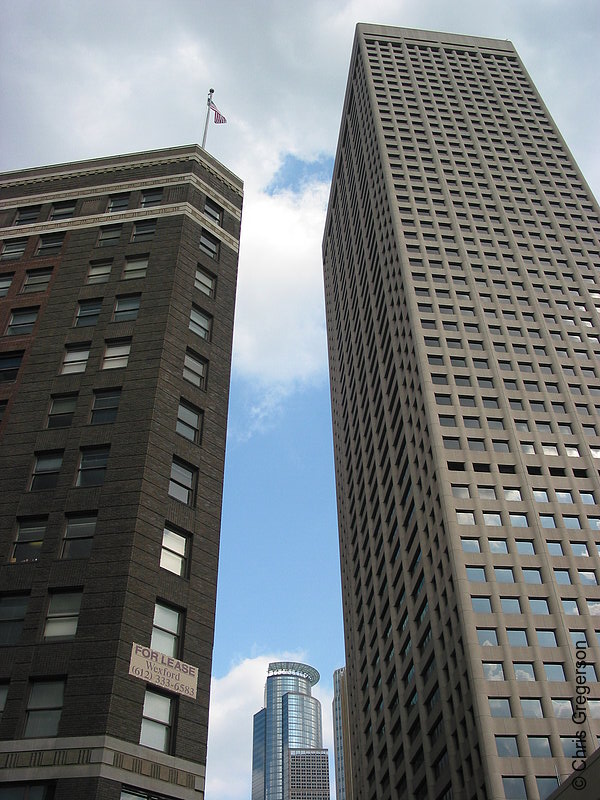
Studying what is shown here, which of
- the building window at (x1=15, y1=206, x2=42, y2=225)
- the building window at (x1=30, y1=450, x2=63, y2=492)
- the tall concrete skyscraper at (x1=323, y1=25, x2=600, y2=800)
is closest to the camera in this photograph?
A: the building window at (x1=30, y1=450, x2=63, y2=492)

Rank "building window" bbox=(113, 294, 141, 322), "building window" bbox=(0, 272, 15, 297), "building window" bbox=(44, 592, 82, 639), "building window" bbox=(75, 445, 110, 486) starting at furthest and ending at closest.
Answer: "building window" bbox=(0, 272, 15, 297), "building window" bbox=(113, 294, 141, 322), "building window" bbox=(75, 445, 110, 486), "building window" bbox=(44, 592, 82, 639)

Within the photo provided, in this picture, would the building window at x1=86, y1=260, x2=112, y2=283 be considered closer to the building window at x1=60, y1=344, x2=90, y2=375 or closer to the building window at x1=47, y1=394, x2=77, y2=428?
the building window at x1=60, y1=344, x2=90, y2=375

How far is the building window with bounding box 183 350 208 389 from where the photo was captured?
3978 centimetres

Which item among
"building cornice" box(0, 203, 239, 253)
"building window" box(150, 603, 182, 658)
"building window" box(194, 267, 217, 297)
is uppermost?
"building cornice" box(0, 203, 239, 253)

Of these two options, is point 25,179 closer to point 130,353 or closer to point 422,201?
point 130,353

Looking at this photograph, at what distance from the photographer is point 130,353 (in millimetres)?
39250

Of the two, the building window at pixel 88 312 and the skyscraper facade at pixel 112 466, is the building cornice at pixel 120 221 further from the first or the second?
the building window at pixel 88 312

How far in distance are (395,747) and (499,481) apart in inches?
1015

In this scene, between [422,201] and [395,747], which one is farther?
[422,201]

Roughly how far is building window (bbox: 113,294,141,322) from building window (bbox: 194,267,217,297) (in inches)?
137

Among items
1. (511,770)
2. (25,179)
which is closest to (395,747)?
(511,770)

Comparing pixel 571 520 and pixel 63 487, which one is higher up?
pixel 571 520

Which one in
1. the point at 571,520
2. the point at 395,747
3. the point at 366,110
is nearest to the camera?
the point at 571,520

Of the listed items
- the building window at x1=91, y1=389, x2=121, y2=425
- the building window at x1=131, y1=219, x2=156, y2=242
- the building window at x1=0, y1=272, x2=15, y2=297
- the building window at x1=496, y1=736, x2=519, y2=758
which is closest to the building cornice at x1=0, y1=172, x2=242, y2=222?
the building window at x1=131, y1=219, x2=156, y2=242
